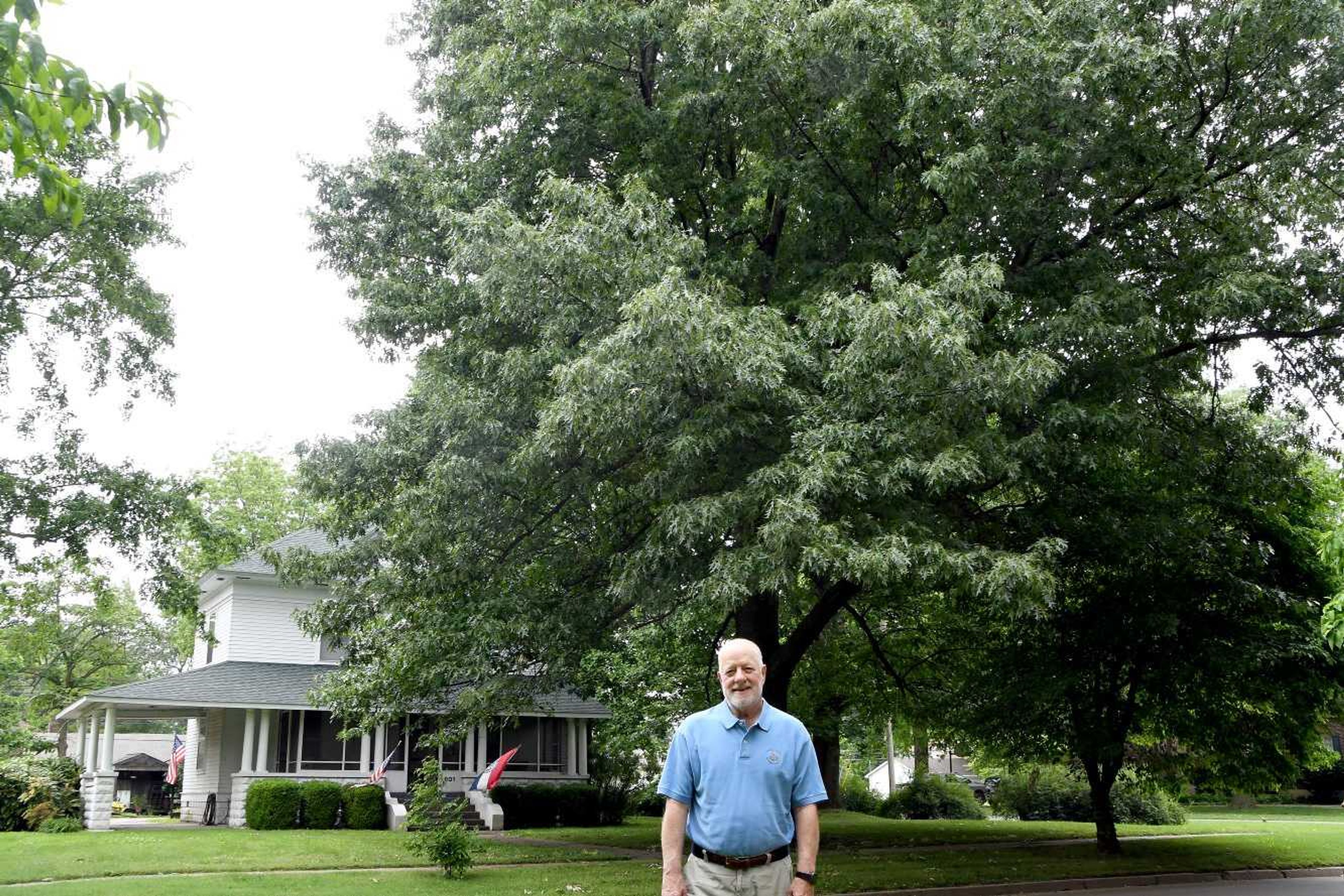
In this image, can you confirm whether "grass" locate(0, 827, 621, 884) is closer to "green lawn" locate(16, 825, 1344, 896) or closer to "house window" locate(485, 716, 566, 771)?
"green lawn" locate(16, 825, 1344, 896)

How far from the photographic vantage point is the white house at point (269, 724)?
26109 millimetres

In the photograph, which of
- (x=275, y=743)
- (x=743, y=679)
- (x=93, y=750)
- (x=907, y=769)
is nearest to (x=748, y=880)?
(x=743, y=679)

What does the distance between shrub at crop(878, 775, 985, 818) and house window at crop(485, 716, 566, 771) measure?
9576 millimetres

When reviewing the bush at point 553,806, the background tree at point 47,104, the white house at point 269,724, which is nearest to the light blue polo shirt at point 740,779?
the background tree at point 47,104

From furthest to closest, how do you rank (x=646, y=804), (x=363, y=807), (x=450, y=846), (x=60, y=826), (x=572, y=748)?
(x=646, y=804) → (x=572, y=748) → (x=363, y=807) → (x=60, y=826) → (x=450, y=846)

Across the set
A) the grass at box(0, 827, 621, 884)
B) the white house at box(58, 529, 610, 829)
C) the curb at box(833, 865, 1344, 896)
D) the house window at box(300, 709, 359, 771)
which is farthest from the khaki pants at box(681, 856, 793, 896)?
the house window at box(300, 709, 359, 771)

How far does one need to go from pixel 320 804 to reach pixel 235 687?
3.75m

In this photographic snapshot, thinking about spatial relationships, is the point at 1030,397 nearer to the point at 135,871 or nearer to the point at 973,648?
the point at 973,648

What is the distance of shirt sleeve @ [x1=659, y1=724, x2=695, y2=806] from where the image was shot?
15.9ft

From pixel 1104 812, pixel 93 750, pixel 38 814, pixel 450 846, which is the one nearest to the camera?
pixel 450 846

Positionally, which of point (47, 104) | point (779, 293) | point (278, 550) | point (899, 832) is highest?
point (779, 293)

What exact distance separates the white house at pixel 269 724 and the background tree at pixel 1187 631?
1122 centimetres

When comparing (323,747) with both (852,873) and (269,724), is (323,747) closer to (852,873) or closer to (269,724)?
(269,724)

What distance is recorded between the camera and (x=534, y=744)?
31.2 meters
